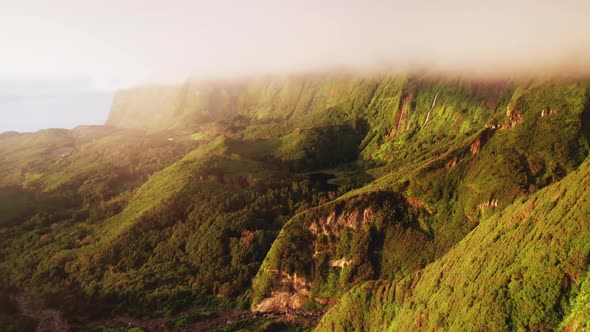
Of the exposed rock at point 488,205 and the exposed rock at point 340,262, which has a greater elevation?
the exposed rock at point 488,205

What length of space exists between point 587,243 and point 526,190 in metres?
92.2

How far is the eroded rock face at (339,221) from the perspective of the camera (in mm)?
167750

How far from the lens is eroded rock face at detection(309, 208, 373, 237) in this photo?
550 ft

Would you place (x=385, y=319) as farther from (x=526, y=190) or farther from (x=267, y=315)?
(x=526, y=190)

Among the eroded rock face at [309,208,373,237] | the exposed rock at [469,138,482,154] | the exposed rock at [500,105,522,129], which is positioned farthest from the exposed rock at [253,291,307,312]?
the exposed rock at [500,105,522,129]

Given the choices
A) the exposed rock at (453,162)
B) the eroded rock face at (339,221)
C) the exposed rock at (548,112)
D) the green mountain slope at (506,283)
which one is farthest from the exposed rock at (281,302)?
the exposed rock at (548,112)

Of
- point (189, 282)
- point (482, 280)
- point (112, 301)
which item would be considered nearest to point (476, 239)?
point (482, 280)

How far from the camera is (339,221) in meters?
169

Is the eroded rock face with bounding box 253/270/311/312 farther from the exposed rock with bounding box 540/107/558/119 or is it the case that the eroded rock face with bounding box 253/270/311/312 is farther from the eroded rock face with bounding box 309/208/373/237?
the exposed rock with bounding box 540/107/558/119

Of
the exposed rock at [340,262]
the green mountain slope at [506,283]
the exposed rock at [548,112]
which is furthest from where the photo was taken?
the exposed rock at [548,112]

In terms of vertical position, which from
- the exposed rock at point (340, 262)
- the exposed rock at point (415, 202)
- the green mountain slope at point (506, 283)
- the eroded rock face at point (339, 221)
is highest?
the green mountain slope at point (506, 283)

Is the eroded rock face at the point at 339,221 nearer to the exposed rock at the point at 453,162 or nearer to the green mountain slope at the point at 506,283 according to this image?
the exposed rock at the point at 453,162

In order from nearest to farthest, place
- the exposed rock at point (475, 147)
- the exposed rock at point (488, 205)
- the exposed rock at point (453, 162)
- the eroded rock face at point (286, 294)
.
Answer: the exposed rock at point (488, 205) < the eroded rock face at point (286, 294) < the exposed rock at point (453, 162) < the exposed rock at point (475, 147)

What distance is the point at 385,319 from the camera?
324 feet
